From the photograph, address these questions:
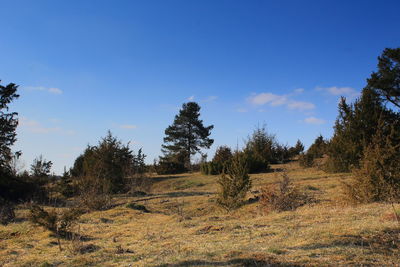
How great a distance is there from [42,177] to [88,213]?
1375 centimetres

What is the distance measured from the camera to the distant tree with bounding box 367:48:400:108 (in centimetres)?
2854

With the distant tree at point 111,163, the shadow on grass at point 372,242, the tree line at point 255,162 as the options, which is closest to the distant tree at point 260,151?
the tree line at point 255,162

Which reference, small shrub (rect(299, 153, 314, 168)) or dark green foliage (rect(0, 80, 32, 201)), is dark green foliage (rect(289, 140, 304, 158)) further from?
dark green foliage (rect(0, 80, 32, 201))

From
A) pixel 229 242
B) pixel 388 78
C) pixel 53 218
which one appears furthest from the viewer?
pixel 388 78

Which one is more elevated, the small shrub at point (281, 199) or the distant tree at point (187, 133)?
the distant tree at point (187, 133)

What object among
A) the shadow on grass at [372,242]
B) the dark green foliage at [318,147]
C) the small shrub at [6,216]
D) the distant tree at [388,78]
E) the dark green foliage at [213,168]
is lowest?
the small shrub at [6,216]

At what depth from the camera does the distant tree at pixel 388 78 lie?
1124 inches

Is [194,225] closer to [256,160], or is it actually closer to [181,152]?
[256,160]

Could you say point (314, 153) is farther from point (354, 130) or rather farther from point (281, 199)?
point (281, 199)

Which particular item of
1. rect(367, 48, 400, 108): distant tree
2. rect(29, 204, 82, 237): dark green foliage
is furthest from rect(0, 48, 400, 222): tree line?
rect(29, 204, 82, 237): dark green foliage

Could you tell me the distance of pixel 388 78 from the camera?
28438 mm

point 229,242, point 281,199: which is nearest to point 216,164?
point 281,199

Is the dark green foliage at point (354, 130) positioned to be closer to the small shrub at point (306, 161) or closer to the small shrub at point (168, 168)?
the small shrub at point (306, 161)

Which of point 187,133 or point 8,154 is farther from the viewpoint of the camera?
point 187,133
